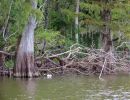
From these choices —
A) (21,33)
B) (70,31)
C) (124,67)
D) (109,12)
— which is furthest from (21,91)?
(70,31)

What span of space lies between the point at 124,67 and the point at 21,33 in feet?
23.6

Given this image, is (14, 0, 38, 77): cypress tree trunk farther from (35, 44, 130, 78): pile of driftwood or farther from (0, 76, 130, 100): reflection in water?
(35, 44, 130, 78): pile of driftwood

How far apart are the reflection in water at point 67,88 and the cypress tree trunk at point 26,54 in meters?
1.09

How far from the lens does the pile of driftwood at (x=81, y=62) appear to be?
28156mm

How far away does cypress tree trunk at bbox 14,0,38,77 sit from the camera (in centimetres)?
2561

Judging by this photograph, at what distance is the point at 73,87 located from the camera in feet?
Answer: 72.2

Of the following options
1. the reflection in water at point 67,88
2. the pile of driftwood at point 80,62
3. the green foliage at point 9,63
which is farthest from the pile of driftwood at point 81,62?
the reflection in water at point 67,88

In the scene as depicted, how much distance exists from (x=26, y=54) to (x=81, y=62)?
4188 millimetres

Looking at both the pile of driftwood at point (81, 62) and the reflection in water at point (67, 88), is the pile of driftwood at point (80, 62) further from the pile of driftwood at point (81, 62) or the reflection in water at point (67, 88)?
the reflection in water at point (67, 88)

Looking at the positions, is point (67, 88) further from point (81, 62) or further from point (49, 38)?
point (49, 38)

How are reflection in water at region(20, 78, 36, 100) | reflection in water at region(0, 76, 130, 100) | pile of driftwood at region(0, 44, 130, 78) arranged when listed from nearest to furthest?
reflection in water at region(0, 76, 130, 100) → reflection in water at region(20, 78, 36, 100) → pile of driftwood at region(0, 44, 130, 78)

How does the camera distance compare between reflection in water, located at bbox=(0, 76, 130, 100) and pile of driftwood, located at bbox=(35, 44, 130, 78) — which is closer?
reflection in water, located at bbox=(0, 76, 130, 100)

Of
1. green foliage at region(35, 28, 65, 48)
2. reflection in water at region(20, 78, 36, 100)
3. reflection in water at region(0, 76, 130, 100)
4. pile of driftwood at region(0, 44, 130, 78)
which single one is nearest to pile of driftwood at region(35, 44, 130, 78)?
pile of driftwood at region(0, 44, 130, 78)

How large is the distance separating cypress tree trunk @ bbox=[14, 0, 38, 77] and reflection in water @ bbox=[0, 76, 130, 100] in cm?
109
